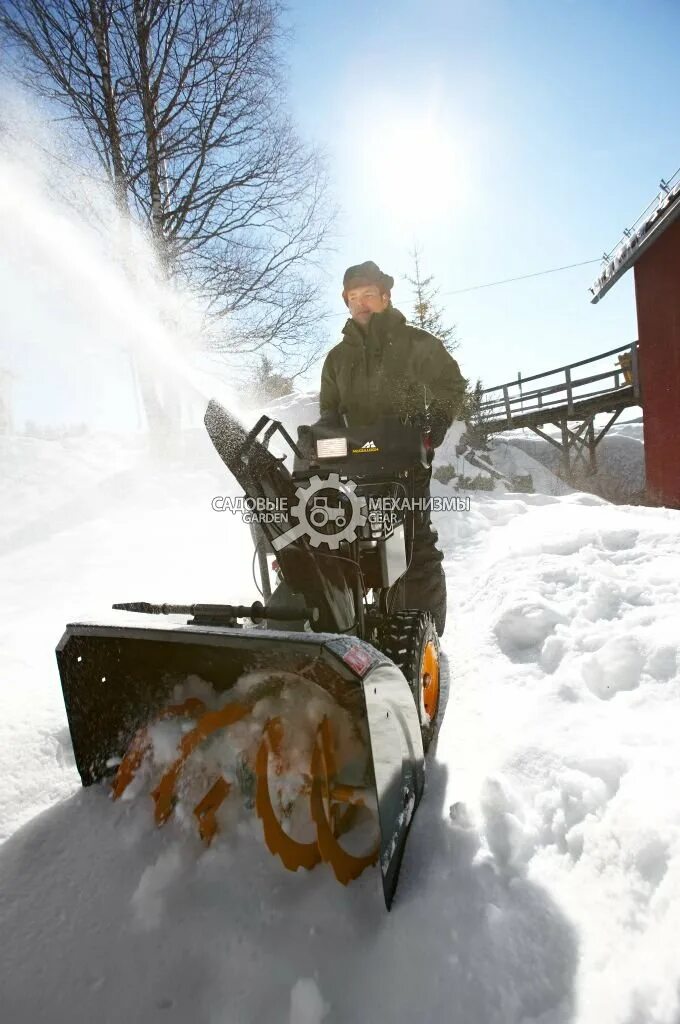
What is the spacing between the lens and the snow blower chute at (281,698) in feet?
4.59

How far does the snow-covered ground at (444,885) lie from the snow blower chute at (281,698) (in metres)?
0.12

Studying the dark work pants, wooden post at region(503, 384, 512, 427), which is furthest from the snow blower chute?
wooden post at region(503, 384, 512, 427)

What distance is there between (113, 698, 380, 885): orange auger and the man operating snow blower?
59.5 inches

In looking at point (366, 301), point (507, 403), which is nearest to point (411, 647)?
point (366, 301)

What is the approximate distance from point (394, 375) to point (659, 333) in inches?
500

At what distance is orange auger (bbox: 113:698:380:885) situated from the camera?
1434 mm

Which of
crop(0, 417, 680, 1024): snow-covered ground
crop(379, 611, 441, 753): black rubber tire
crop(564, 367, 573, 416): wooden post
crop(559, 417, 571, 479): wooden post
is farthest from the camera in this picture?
crop(559, 417, 571, 479): wooden post

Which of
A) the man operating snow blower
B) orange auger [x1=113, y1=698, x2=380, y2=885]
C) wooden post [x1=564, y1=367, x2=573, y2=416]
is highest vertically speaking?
wooden post [x1=564, y1=367, x2=573, y2=416]

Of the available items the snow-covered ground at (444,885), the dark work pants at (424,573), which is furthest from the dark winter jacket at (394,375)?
the snow-covered ground at (444,885)

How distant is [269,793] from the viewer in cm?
154

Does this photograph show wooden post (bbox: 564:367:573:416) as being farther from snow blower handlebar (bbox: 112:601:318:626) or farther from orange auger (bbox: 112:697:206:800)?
orange auger (bbox: 112:697:206:800)

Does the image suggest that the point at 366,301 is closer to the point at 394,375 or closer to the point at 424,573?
the point at 394,375

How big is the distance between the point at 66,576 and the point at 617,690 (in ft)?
16.5

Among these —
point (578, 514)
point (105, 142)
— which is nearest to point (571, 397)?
point (578, 514)
